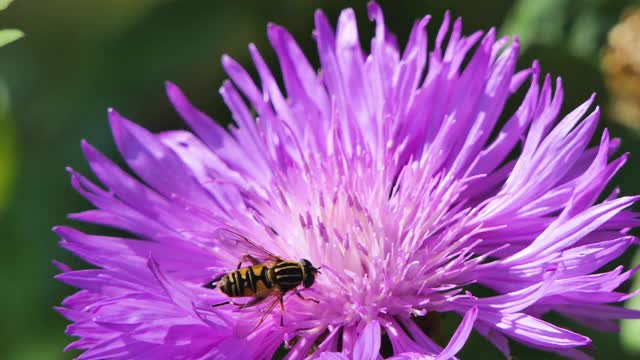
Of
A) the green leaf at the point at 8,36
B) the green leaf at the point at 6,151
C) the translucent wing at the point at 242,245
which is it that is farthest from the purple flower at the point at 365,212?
the green leaf at the point at 6,151

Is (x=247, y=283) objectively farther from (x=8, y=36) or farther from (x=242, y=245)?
(x=8, y=36)

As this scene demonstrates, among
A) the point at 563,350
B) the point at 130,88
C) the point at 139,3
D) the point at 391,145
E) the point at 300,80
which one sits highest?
the point at 139,3

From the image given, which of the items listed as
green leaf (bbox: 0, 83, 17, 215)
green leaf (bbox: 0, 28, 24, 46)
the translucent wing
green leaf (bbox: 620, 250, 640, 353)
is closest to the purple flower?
the translucent wing

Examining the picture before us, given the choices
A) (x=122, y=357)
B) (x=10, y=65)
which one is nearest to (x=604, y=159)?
(x=122, y=357)

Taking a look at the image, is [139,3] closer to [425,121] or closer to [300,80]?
[300,80]

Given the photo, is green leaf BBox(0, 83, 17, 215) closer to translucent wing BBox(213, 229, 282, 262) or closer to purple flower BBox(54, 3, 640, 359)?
purple flower BBox(54, 3, 640, 359)
